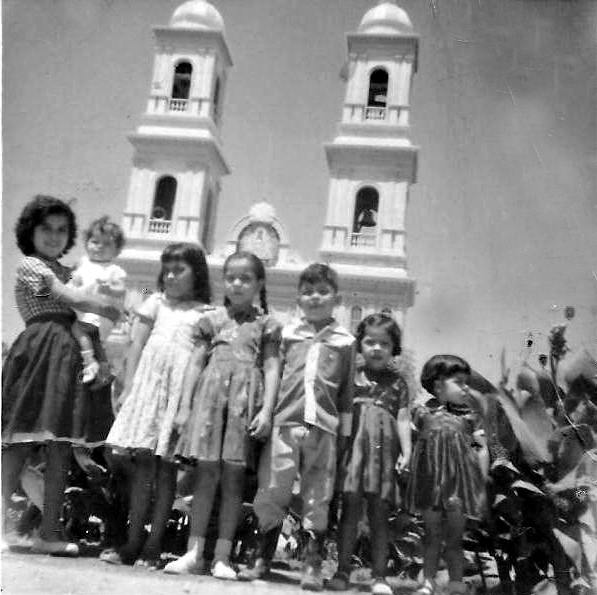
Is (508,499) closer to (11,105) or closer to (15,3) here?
(11,105)

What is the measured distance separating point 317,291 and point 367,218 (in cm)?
1798

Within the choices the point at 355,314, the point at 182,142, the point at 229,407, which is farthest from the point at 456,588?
the point at 182,142

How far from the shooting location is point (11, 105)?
127 inches

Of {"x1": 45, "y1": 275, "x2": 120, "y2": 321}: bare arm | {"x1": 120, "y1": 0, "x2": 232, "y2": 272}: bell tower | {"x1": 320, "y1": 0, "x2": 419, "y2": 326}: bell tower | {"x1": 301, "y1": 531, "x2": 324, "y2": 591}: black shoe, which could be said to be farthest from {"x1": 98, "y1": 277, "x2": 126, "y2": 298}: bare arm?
{"x1": 120, "y1": 0, "x2": 232, "y2": 272}: bell tower

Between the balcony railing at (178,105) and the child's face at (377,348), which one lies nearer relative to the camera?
Answer: the child's face at (377,348)

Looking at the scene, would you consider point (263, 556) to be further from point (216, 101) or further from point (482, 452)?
point (216, 101)

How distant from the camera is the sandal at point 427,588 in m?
2.63

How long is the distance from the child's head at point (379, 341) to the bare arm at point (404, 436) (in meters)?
0.20

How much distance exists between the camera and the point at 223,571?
98.0 inches

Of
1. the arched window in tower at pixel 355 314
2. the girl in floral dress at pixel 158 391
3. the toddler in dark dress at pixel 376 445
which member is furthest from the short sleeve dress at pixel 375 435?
the arched window in tower at pixel 355 314

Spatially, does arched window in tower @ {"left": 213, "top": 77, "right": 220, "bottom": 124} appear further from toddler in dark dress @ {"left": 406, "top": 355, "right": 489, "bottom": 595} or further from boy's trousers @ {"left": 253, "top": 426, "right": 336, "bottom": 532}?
boy's trousers @ {"left": 253, "top": 426, "right": 336, "bottom": 532}

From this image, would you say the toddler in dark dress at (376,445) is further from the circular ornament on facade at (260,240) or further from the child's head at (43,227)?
the circular ornament on facade at (260,240)

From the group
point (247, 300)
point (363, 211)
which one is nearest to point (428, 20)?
point (247, 300)

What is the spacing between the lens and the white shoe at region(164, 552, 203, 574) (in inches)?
98.0
